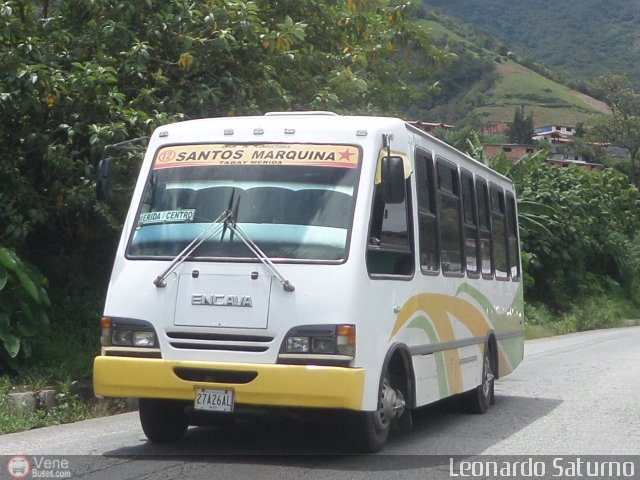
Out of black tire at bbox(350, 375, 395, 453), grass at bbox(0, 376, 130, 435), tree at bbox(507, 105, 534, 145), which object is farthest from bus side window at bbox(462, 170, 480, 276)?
tree at bbox(507, 105, 534, 145)

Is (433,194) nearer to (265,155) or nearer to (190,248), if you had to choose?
(265,155)

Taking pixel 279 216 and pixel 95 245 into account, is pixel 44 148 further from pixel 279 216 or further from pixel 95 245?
pixel 279 216

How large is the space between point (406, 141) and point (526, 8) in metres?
191

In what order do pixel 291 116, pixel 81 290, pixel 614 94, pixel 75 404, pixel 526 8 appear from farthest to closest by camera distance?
1. pixel 526 8
2. pixel 614 94
3. pixel 81 290
4. pixel 75 404
5. pixel 291 116

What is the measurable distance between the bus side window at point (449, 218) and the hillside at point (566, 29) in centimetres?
14940

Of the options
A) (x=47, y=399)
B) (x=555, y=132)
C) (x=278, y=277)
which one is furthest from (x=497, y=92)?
(x=278, y=277)

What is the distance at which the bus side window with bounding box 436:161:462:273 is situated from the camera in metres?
9.90

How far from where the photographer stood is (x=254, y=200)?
8.30 m

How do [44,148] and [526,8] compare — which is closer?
[44,148]

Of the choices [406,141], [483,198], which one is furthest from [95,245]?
[406,141]

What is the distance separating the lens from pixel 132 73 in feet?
40.9

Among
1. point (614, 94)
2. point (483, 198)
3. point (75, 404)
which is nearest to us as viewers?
point (75, 404)

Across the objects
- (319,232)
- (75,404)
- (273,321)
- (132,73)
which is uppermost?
(132,73)

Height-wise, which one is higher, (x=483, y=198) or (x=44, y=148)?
(x=44, y=148)
